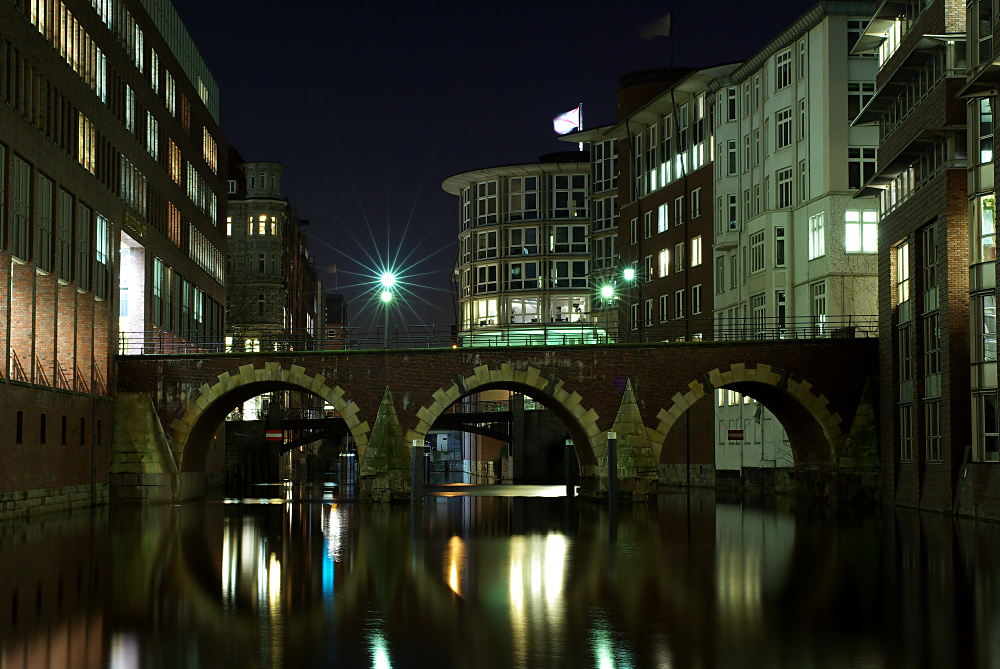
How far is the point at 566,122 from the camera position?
306 ft

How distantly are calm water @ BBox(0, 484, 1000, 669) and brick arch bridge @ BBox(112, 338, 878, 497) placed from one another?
42.0 feet

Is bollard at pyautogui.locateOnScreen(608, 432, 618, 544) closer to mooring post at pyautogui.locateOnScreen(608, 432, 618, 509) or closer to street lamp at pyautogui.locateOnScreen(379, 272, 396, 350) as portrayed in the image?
mooring post at pyautogui.locateOnScreen(608, 432, 618, 509)

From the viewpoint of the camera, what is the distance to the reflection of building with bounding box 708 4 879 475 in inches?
2169

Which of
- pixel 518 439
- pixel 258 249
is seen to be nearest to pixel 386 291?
pixel 518 439

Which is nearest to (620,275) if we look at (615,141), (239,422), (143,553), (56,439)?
(615,141)

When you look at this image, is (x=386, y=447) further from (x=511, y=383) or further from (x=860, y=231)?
(x=860, y=231)

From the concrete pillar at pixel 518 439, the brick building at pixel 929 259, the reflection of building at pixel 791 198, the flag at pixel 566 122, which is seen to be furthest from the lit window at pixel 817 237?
the flag at pixel 566 122

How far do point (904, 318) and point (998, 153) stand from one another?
10.8 metres

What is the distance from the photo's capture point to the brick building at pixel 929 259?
38219 mm

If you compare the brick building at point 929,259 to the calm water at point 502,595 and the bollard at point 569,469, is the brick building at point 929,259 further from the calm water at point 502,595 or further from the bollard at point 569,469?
the bollard at point 569,469

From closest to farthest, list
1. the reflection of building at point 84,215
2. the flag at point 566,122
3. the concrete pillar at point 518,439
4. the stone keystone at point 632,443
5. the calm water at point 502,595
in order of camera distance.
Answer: the calm water at point 502,595, the reflection of building at point 84,215, the stone keystone at point 632,443, the concrete pillar at point 518,439, the flag at point 566,122

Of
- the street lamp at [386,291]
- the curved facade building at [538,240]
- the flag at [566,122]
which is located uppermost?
the flag at [566,122]

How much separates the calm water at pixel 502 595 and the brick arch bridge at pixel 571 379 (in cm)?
1281

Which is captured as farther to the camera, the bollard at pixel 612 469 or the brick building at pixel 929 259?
the bollard at pixel 612 469
